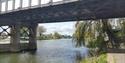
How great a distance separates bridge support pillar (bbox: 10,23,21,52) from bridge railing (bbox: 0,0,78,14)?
1142 centimetres

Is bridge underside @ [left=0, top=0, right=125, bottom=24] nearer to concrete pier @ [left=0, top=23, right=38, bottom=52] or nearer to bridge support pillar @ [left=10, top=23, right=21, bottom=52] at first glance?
concrete pier @ [left=0, top=23, right=38, bottom=52]

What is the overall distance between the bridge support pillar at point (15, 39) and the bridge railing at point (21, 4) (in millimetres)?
11422

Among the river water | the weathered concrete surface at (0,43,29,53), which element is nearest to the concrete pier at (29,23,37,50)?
the weathered concrete surface at (0,43,29,53)

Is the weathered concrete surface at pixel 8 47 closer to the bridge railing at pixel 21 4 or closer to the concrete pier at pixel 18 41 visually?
the concrete pier at pixel 18 41

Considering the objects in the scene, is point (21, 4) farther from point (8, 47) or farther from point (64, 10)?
point (8, 47)

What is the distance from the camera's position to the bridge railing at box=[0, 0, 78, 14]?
3010 centimetres

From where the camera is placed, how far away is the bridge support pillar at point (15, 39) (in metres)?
51.8

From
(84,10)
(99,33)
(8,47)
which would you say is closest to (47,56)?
(84,10)

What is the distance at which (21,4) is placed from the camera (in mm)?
36250

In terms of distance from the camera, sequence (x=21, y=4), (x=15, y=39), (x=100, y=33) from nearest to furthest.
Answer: (x=100, y=33), (x=21, y=4), (x=15, y=39)

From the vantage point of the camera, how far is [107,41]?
25.8 m

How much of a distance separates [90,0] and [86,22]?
4.01 m

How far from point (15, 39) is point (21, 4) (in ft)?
61.4

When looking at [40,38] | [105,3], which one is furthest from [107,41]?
[40,38]
